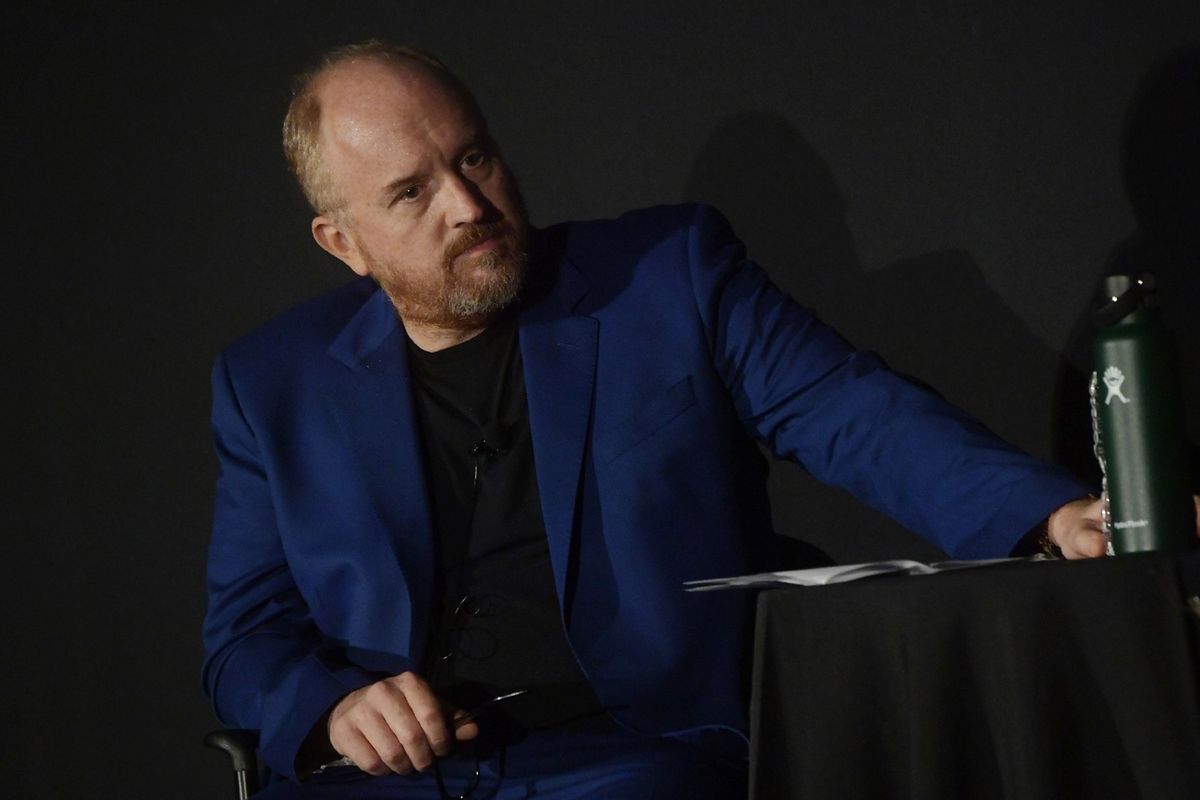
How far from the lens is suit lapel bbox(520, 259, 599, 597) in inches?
69.8

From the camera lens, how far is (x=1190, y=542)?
3.22 ft

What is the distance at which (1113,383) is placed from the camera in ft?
3.25

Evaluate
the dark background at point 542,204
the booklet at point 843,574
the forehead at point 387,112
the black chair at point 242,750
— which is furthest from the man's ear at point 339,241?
the booklet at point 843,574

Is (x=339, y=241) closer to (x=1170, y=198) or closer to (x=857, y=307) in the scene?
(x=857, y=307)

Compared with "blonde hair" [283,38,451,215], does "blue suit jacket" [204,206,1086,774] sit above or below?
below

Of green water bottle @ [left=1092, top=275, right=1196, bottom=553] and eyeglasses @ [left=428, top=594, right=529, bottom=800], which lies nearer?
green water bottle @ [left=1092, top=275, right=1196, bottom=553]

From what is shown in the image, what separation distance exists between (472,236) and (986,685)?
1.14 meters

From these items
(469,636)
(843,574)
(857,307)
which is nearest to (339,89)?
(469,636)

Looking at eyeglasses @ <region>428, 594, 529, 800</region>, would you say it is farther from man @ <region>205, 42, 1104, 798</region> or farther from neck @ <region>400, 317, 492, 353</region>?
neck @ <region>400, 317, 492, 353</region>

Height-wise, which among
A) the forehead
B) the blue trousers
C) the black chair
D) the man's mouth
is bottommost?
the blue trousers

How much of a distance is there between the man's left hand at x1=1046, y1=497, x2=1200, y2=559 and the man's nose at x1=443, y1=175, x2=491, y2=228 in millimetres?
975

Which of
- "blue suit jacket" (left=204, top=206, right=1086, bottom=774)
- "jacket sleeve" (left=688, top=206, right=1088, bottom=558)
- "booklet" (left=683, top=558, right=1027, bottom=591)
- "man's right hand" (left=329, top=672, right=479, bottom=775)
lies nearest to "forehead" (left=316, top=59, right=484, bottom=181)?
"blue suit jacket" (left=204, top=206, right=1086, bottom=774)

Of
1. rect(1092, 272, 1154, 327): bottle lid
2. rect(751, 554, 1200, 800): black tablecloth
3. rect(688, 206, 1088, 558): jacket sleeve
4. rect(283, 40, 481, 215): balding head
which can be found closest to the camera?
rect(751, 554, 1200, 800): black tablecloth

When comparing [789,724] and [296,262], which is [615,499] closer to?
[789,724]
